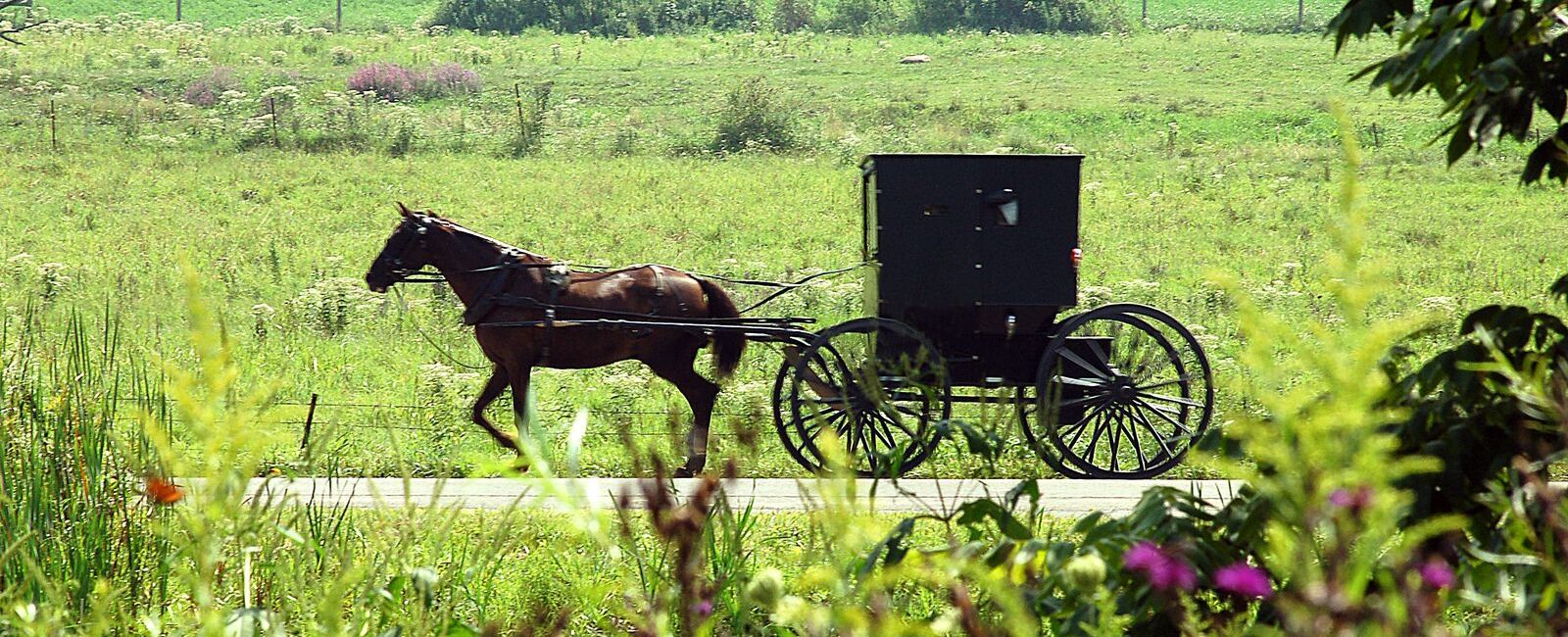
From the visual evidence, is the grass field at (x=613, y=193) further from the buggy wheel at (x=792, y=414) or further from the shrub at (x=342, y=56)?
the buggy wheel at (x=792, y=414)

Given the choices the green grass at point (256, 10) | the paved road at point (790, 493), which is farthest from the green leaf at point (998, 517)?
the green grass at point (256, 10)

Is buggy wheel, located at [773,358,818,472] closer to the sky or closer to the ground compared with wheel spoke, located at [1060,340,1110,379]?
closer to the ground

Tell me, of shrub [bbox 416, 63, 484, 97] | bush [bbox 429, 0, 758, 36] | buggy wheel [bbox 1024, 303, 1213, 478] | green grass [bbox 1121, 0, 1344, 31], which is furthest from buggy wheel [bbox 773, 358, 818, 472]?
green grass [bbox 1121, 0, 1344, 31]

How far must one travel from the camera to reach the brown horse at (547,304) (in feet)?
30.0

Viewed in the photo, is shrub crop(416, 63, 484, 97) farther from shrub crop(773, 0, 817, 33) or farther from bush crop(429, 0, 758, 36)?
shrub crop(773, 0, 817, 33)

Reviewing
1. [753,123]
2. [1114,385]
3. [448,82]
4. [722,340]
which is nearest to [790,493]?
[722,340]

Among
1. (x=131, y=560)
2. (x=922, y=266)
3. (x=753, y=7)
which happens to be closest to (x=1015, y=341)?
(x=922, y=266)

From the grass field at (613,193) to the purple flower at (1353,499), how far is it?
1.11 m

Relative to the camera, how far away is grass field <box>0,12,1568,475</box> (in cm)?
1304

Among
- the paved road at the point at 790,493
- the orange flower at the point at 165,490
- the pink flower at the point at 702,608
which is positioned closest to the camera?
the pink flower at the point at 702,608

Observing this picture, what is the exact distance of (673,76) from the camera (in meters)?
36.6

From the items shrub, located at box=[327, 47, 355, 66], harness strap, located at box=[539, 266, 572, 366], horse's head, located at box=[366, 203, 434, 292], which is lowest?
harness strap, located at box=[539, 266, 572, 366]

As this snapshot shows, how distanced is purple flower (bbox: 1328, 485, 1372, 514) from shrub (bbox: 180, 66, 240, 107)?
31.3 m

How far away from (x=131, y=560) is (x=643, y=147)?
72.7 feet
